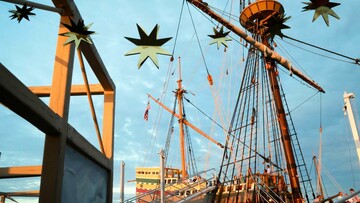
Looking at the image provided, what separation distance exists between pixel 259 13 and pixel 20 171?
53.8 ft

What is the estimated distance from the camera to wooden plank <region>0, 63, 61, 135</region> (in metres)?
2.88

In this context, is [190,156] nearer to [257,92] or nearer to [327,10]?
[257,92]

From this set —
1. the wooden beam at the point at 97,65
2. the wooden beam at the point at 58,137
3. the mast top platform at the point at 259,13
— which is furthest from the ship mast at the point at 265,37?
the wooden beam at the point at 58,137

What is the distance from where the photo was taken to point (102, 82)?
6324mm

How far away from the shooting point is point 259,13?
19.0m

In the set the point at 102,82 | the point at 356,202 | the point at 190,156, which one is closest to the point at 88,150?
the point at 102,82

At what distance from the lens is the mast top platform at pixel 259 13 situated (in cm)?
1858

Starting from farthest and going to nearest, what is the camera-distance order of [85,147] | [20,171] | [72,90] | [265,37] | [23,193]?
[265,37] → [23,193] → [72,90] → [20,171] → [85,147]

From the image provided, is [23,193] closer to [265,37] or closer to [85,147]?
[85,147]

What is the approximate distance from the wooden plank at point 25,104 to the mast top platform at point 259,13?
55.1ft

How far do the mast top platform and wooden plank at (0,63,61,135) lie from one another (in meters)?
16.8

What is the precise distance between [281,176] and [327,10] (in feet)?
47.9

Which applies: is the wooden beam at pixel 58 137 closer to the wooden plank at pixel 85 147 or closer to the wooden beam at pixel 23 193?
the wooden plank at pixel 85 147

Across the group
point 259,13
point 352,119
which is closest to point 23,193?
point 352,119
